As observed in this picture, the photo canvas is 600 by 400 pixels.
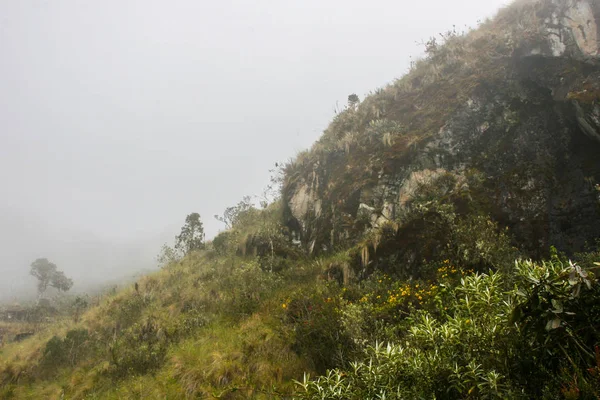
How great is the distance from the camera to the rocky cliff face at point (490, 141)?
Result: 31.2ft

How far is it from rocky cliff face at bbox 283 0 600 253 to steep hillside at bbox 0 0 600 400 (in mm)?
65

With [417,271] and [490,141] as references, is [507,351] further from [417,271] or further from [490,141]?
[490,141]

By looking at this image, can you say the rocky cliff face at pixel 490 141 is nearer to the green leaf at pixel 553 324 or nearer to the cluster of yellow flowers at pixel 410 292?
the cluster of yellow flowers at pixel 410 292

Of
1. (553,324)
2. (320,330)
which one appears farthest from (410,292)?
(553,324)

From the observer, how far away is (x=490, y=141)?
1164cm

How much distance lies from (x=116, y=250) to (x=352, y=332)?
3913 inches

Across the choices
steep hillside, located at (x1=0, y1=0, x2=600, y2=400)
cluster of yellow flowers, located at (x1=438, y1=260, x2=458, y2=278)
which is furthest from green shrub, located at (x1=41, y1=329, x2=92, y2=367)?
cluster of yellow flowers, located at (x1=438, y1=260, x2=458, y2=278)

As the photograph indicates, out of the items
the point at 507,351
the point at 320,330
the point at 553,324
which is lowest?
the point at 320,330

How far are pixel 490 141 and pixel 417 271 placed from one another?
19.5ft

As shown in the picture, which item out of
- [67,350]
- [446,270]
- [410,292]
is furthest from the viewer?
[67,350]

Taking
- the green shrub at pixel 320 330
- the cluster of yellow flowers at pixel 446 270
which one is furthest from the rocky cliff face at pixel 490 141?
the green shrub at pixel 320 330

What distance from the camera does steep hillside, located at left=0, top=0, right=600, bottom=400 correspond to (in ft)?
12.7

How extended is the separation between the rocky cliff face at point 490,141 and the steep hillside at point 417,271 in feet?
0.21

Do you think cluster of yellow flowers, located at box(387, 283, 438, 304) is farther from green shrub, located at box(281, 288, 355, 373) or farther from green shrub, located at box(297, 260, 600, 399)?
green shrub, located at box(297, 260, 600, 399)
